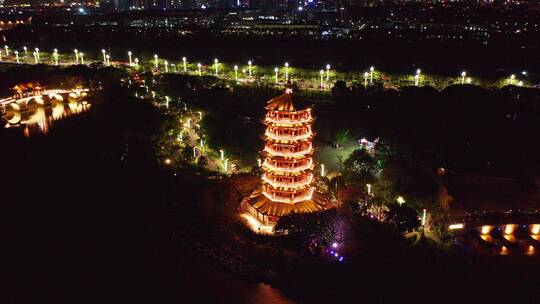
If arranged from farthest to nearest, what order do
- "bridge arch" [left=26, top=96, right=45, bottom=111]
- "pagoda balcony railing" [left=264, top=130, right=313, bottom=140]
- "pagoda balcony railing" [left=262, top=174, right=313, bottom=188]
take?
"bridge arch" [left=26, top=96, right=45, bottom=111]
"pagoda balcony railing" [left=262, top=174, right=313, bottom=188]
"pagoda balcony railing" [left=264, top=130, right=313, bottom=140]

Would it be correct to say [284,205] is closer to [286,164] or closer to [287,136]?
[286,164]

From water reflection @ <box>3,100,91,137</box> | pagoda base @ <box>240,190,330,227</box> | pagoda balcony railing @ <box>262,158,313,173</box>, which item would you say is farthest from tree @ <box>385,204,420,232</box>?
water reflection @ <box>3,100,91,137</box>

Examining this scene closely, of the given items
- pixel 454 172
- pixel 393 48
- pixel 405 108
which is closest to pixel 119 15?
pixel 393 48

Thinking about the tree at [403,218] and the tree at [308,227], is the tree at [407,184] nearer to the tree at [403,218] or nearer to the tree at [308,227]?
the tree at [403,218]

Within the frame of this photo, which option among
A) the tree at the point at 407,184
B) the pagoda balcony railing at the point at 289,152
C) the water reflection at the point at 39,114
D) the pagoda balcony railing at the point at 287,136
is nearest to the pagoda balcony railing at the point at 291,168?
the pagoda balcony railing at the point at 289,152

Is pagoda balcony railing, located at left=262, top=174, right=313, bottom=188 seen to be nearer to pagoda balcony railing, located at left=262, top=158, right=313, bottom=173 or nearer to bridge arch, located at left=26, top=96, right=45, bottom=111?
pagoda balcony railing, located at left=262, top=158, right=313, bottom=173

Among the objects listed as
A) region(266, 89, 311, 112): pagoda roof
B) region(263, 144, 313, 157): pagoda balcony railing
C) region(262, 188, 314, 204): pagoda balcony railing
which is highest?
region(266, 89, 311, 112): pagoda roof

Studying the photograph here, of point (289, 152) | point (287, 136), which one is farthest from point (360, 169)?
point (287, 136)
